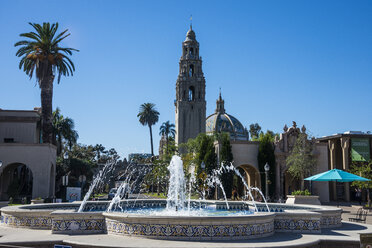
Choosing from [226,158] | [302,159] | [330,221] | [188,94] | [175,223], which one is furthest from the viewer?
[188,94]

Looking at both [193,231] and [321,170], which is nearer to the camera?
[193,231]

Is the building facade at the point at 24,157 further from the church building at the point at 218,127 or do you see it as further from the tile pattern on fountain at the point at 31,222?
the tile pattern on fountain at the point at 31,222

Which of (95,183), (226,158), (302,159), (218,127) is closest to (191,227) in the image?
(226,158)

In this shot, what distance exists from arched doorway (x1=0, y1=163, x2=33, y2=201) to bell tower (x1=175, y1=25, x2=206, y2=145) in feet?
137

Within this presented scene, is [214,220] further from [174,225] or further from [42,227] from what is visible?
[42,227]

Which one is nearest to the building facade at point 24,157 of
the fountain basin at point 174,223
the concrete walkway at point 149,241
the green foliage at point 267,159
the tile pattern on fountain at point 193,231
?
the fountain basin at point 174,223

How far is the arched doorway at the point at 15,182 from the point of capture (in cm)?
3247

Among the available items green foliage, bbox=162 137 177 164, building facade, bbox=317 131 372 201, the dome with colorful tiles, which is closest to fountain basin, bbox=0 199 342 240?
building facade, bbox=317 131 372 201

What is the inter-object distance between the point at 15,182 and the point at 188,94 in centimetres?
5023

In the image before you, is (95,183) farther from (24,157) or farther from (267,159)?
(267,159)

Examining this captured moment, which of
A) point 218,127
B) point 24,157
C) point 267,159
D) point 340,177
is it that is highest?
point 218,127

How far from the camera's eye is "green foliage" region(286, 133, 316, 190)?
35594 millimetres

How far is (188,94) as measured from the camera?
79125 millimetres

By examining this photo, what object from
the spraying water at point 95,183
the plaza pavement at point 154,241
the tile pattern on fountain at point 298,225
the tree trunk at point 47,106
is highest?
the tree trunk at point 47,106
